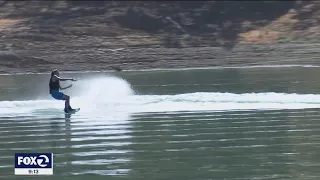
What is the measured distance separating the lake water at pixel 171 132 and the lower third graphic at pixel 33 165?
0.58 ft

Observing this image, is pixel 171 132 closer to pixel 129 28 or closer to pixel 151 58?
pixel 151 58

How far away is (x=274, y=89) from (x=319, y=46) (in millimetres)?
16992

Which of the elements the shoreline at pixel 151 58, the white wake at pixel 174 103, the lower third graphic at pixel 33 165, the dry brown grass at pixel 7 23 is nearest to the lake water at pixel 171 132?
the white wake at pixel 174 103

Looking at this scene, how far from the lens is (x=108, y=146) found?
13977 mm

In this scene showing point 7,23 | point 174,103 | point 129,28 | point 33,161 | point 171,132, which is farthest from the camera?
point 7,23

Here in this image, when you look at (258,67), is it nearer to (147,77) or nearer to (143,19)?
(147,77)

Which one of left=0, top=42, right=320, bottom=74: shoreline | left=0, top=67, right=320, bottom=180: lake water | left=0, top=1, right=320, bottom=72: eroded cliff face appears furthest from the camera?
left=0, top=1, right=320, bottom=72: eroded cliff face

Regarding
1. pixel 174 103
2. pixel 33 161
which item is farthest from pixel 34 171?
pixel 174 103

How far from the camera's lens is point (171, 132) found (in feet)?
52.0

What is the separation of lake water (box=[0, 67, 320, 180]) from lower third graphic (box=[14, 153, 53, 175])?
18cm

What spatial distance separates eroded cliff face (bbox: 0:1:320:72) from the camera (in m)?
40.6

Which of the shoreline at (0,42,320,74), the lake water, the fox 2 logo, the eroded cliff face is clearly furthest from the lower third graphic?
the eroded cliff face

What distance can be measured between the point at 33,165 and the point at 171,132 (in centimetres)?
549

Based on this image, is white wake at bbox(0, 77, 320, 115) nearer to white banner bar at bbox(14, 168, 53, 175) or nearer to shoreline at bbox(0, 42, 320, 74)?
white banner bar at bbox(14, 168, 53, 175)
